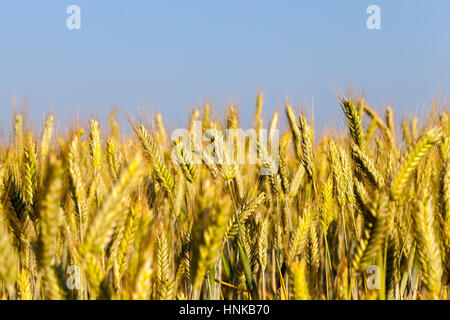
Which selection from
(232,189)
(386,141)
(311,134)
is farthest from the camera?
(386,141)

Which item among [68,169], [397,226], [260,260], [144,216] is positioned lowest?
[260,260]

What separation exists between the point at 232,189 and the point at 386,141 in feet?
3.84

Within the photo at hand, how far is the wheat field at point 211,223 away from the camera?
114cm

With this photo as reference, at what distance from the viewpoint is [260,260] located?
1.93 metres

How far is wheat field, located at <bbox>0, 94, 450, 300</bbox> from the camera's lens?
A: 3.75 ft

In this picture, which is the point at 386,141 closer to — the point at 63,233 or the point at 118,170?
the point at 118,170

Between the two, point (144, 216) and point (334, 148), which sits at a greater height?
point (334, 148)

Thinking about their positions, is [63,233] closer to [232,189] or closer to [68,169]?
[68,169]

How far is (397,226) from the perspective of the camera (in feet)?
6.41

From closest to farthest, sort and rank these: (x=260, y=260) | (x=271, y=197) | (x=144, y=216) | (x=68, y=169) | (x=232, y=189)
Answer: (x=144, y=216) < (x=68, y=169) < (x=260, y=260) < (x=232, y=189) < (x=271, y=197)

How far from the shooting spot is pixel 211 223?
3.74 feet

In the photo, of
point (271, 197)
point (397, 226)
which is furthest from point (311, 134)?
point (397, 226)
